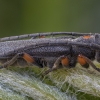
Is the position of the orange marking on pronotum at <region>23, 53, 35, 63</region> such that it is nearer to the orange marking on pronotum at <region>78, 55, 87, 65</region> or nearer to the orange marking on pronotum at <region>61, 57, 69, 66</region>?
the orange marking on pronotum at <region>61, 57, 69, 66</region>

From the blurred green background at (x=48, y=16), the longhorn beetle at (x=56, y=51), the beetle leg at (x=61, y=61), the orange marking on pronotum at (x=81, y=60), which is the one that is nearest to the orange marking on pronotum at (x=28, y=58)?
the longhorn beetle at (x=56, y=51)

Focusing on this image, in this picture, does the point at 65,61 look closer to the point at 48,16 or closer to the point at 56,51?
the point at 56,51

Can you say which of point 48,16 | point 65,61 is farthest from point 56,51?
point 48,16

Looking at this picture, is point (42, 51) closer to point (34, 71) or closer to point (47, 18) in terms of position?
point (34, 71)

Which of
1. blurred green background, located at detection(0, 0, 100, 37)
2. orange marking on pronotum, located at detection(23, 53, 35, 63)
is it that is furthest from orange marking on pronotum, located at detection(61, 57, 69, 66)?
blurred green background, located at detection(0, 0, 100, 37)

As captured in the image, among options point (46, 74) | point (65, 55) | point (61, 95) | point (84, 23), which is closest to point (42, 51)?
point (65, 55)

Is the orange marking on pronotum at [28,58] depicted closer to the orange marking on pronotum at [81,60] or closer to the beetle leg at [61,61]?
the beetle leg at [61,61]
